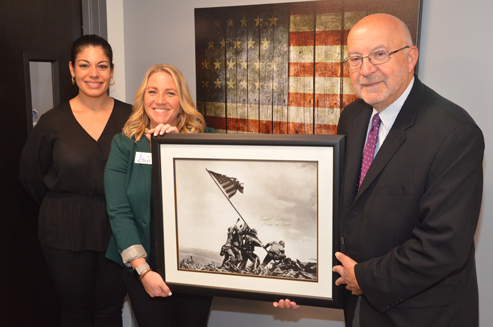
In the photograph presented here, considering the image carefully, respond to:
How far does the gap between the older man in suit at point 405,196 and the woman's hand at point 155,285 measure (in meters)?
0.53

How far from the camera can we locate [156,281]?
1745mm

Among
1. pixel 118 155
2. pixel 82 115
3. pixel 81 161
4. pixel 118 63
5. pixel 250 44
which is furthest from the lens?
pixel 118 63

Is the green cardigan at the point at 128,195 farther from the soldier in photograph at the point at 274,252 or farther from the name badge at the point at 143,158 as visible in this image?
the soldier in photograph at the point at 274,252

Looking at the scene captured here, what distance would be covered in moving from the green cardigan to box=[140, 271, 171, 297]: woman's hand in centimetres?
10

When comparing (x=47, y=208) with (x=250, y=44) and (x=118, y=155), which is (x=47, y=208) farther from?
(x=250, y=44)

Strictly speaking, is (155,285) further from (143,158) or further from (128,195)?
(143,158)

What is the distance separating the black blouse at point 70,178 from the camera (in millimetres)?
2193

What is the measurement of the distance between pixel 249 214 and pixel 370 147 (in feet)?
1.75

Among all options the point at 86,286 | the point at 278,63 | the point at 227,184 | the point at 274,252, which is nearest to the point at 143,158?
the point at 227,184

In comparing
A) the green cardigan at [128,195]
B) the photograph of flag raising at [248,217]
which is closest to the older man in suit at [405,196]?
the photograph of flag raising at [248,217]

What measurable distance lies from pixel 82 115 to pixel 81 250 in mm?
748

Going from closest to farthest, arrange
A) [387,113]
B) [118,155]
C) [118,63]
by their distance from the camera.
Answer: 1. [387,113]
2. [118,155]
3. [118,63]

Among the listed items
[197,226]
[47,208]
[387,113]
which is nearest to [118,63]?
[47,208]

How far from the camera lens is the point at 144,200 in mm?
1834
